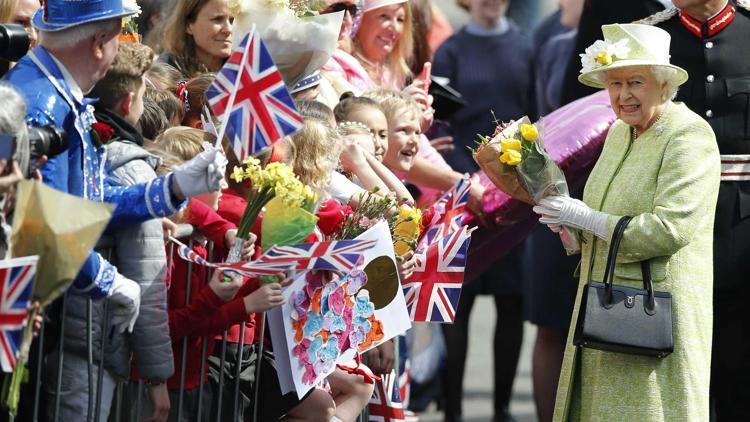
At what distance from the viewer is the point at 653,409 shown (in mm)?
5160

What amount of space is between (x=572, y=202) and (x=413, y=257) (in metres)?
0.65

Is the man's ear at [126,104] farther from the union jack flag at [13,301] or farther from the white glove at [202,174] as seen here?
the union jack flag at [13,301]

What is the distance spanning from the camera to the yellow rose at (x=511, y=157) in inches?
200

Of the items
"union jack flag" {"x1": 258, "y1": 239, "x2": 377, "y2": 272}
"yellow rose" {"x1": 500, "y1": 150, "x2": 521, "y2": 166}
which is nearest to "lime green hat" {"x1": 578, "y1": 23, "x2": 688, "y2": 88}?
"yellow rose" {"x1": 500, "y1": 150, "x2": 521, "y2": 166}

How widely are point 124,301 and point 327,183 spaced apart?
1198 mm

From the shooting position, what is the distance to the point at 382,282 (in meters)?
5.01

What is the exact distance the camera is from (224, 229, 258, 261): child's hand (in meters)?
4.48

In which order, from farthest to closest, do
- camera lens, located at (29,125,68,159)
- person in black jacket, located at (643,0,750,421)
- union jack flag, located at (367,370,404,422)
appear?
person in black jacket, located at (643,0,750,421) < union jack flag, located at (367,370,404,422) < camera lens, located at (29,125,68,159)

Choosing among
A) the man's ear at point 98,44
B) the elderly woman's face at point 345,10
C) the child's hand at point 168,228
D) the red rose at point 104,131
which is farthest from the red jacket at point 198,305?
the elderly woman's face at point 345,10

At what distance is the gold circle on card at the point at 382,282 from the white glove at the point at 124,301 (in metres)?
1.02

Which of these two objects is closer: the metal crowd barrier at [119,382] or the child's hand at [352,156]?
the metal crowd barrier at [119,382]

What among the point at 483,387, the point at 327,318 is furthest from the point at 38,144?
the point at 483,387

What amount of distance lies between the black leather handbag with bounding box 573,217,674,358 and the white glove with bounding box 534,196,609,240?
0.07m

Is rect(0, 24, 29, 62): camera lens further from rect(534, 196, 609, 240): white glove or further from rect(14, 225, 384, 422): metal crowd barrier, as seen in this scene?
rect(534, 196, 609, 240): white glove
